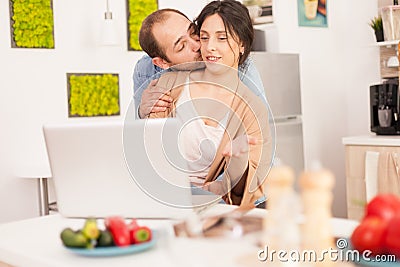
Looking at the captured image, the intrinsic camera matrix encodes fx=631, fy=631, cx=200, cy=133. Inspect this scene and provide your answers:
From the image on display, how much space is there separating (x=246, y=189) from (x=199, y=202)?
0.15 meters

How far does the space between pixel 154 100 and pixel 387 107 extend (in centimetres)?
242

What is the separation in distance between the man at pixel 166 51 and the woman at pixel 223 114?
0.12ft

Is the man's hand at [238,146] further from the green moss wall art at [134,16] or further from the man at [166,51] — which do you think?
the green moss wall art at [134,16]

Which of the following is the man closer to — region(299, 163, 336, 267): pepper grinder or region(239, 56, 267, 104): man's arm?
region(239, 56, 267, 104): man's arm

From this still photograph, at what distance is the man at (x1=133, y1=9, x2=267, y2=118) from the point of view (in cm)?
187

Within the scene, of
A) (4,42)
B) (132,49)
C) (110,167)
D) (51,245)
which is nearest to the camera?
(51,245)

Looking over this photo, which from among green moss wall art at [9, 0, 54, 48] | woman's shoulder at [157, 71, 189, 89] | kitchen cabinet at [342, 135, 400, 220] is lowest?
kitchen cabinet at [342, 135, 400, 220]

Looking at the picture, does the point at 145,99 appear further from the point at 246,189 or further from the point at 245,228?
the point at 245,228

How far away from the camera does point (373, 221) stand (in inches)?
40.0

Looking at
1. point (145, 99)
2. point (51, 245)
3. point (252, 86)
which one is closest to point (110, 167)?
point (51, 245)

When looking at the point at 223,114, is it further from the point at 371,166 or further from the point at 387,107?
the point at 387,107

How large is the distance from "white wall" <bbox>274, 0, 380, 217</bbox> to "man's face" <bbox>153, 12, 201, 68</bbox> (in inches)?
103

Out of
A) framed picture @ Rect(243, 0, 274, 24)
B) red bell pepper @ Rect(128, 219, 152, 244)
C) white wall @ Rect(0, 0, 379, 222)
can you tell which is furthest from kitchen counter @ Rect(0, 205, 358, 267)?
framed picture @ Rect(243, 0, 274, 24)

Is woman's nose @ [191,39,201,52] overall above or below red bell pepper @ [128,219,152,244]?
above
